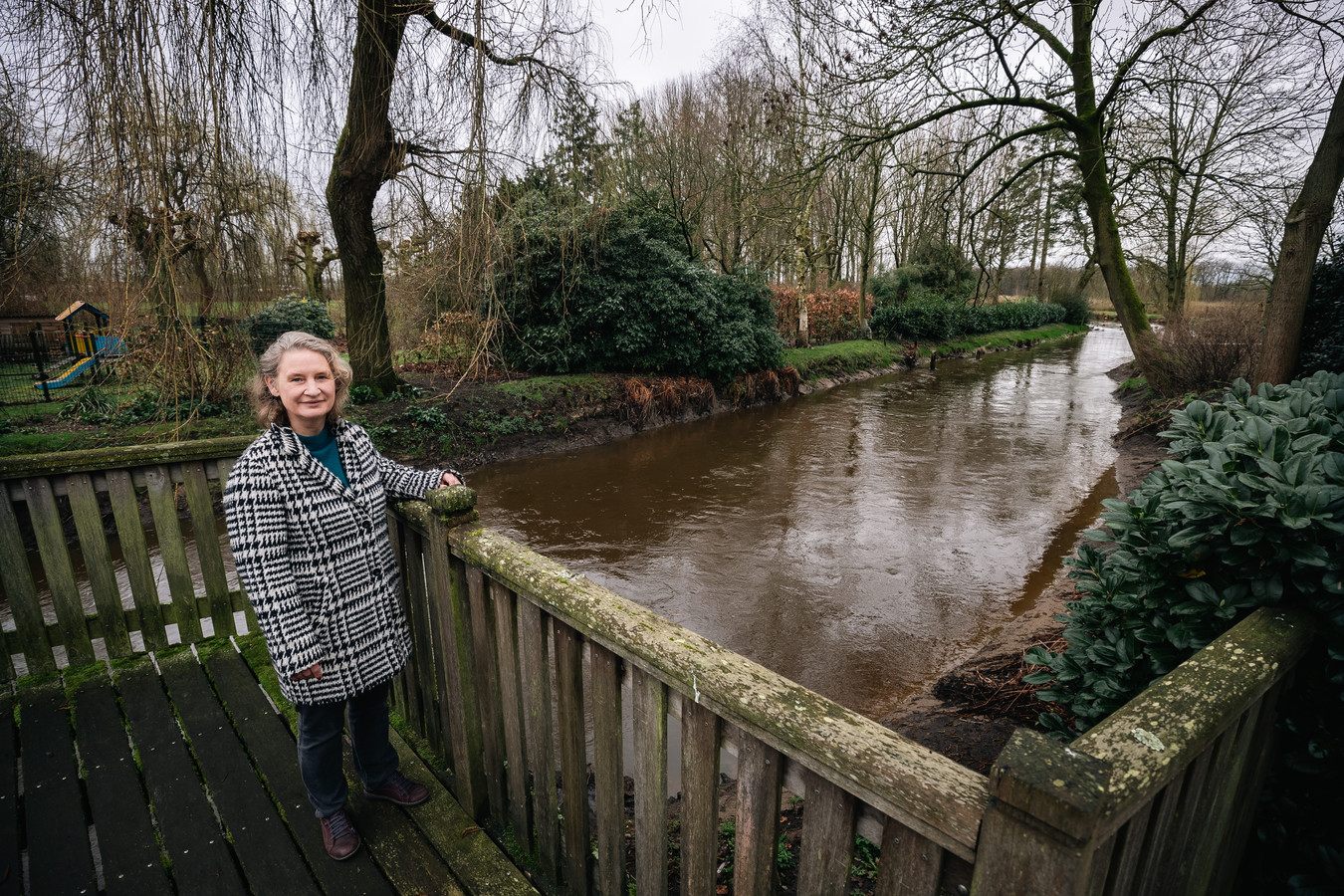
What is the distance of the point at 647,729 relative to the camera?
5.16ft

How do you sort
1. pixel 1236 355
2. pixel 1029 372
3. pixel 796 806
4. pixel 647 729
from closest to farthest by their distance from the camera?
pixel 647 729, pixel 796 806, pixel 1236 355, pixel 1029 372

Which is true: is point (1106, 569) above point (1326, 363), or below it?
below

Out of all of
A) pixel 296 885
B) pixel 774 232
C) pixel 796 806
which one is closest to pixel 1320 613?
pixel 796 806

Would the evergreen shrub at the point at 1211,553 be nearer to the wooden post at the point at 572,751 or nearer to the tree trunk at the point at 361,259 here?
the wooden post at the point at 572,751

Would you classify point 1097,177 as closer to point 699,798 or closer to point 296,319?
point 699,798

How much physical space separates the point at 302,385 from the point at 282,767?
1.67m

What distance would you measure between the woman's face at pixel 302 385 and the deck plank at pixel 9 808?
174 cm

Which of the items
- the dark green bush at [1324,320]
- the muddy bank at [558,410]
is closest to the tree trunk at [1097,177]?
the dark green bush at [1324,320]

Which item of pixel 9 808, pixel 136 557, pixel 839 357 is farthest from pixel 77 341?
pixel 839 357

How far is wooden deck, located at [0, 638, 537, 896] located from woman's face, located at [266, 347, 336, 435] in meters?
1.52

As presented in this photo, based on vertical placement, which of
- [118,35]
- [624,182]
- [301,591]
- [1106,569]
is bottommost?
[1106,569]

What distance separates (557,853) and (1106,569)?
2472 millimetres

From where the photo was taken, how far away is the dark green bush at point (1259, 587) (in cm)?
180

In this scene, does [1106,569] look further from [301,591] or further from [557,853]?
[301,591]
